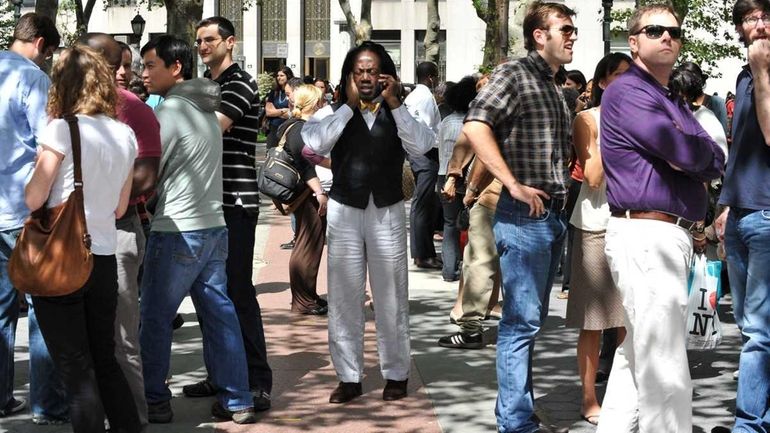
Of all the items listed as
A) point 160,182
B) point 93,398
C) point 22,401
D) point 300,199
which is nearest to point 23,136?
point 160,182

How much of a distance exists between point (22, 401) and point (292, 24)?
5736 cm

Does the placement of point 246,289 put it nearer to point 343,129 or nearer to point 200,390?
point 200,390

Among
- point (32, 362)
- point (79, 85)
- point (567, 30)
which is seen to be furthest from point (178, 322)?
point (567, 30)

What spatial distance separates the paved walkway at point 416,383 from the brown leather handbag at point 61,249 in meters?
1.43

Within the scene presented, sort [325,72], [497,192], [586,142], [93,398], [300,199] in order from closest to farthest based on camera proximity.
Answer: [93,398], [586,142], [497,192], [300,199], [325,72]

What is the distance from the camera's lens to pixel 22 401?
7.14 m

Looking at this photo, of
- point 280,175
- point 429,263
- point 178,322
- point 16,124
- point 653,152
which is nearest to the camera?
point 653,152

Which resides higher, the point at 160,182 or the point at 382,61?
the point at 382,61

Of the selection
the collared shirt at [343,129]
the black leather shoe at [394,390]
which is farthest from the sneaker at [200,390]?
the collared shirt at [343,129]

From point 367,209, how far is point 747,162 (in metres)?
2.12

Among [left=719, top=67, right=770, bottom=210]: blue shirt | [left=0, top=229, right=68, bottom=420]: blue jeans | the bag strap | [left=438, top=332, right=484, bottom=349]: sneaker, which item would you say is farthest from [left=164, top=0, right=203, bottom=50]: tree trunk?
[left=719, top=67, right=770, bottom=210]: blue shirt

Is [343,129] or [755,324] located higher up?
[343,129]

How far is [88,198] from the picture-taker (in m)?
5.61

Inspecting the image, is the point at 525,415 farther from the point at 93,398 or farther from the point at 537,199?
the point at 93,398
